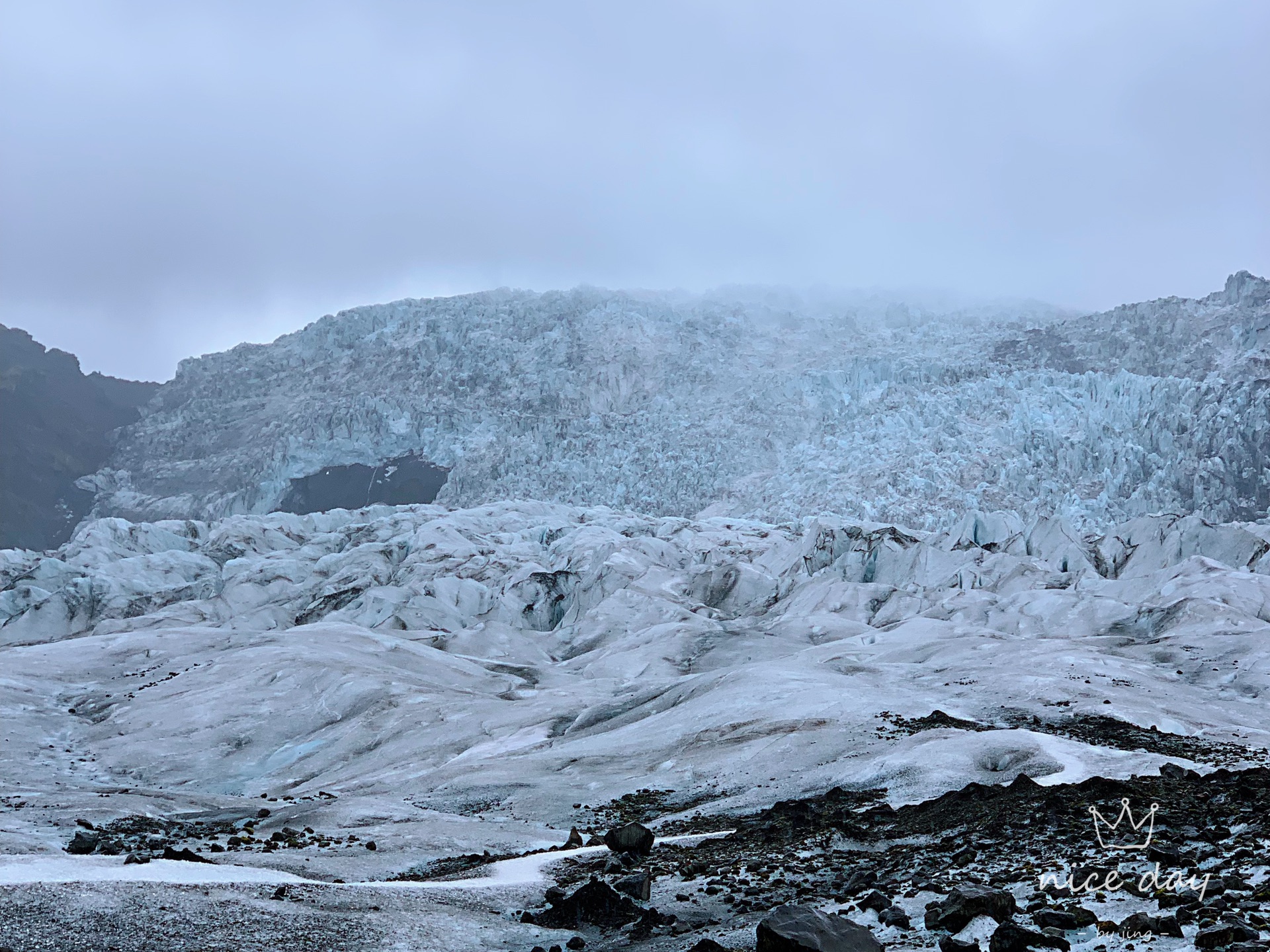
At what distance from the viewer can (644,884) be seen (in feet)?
68.3

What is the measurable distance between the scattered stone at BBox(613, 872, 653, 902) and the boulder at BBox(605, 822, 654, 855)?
5055 millimetres

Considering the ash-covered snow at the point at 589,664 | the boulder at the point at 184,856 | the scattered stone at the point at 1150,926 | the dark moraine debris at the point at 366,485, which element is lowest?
the ash-covered snow at the point at 589,664

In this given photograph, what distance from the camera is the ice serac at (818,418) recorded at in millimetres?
129875

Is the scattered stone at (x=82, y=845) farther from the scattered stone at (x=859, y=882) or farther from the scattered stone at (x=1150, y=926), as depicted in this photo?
the scattered stone at (x=1150, y=926)

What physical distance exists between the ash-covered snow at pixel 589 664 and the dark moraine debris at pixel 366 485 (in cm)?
5101

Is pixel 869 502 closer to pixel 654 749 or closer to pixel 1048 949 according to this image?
pixel 654 749

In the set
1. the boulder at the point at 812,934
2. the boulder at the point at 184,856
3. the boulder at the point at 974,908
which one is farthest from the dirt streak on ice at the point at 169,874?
the boulder at the point at 974,908

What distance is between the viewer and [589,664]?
80000mm

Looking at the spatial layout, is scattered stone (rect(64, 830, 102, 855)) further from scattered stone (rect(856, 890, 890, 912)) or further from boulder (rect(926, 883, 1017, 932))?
boulder (rect(926, 883, 1017, 932))

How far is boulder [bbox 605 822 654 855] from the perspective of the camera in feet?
86.7

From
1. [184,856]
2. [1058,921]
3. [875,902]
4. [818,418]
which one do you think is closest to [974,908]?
[1058,921]

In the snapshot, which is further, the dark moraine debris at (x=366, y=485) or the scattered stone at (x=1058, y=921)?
the dark moraine debris at (x=366, y=485)

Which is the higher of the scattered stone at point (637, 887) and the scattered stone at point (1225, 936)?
the scattered stone at point (1225, 936)

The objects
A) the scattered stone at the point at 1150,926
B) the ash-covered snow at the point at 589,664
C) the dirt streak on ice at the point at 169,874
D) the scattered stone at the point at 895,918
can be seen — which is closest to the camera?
the scattered stone at the point at 1150,926
